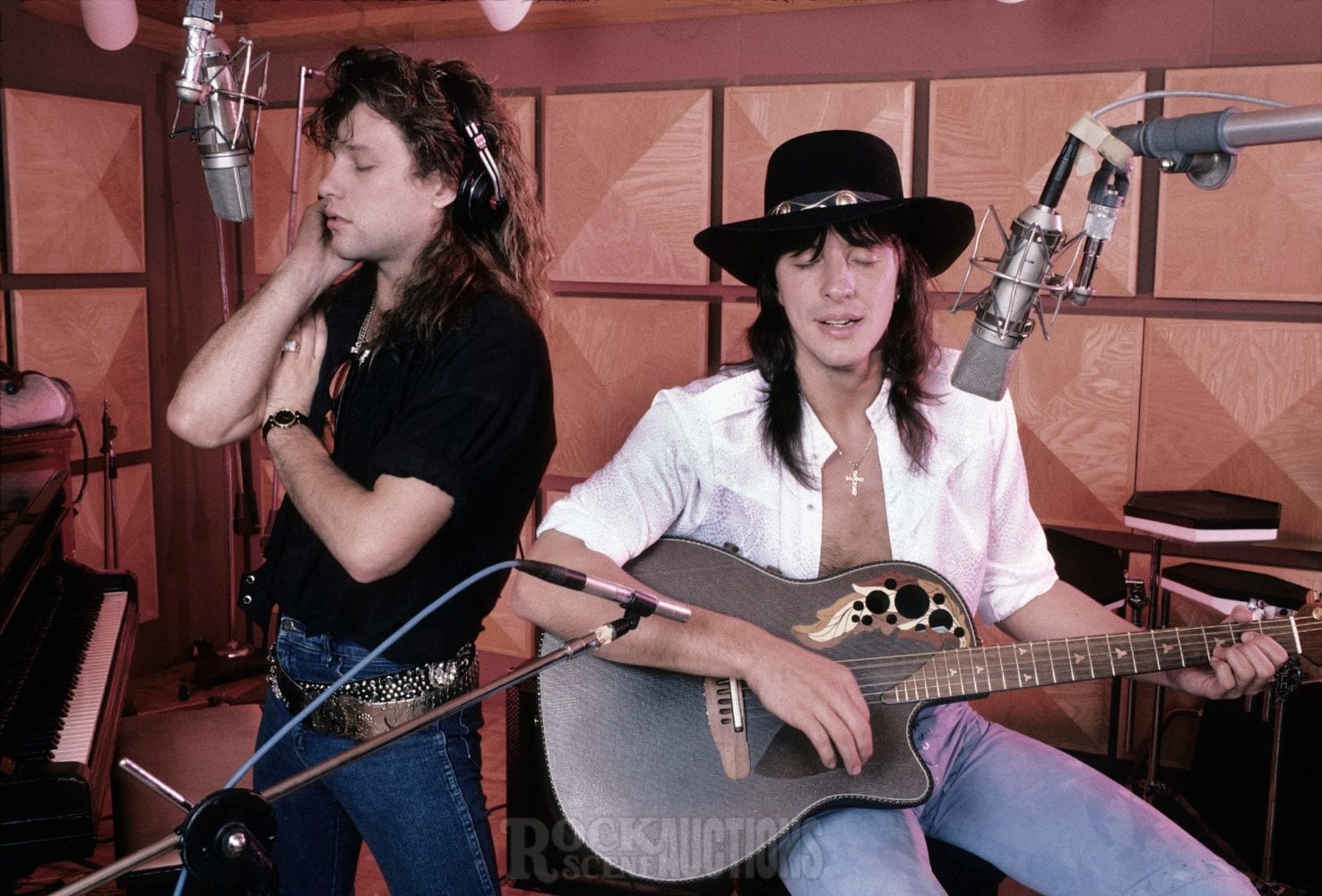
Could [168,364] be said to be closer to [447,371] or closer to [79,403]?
[79,403]

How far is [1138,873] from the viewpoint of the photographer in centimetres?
167

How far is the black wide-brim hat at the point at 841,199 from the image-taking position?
2057 millimetres

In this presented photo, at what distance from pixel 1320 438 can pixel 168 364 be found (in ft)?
14.4

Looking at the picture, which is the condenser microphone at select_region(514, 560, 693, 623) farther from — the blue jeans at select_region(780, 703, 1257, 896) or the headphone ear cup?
the headphone ear cup

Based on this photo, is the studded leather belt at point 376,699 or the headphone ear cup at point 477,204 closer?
the studded leather belt at point 376,699

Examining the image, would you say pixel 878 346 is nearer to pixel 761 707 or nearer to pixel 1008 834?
pixel 761 707

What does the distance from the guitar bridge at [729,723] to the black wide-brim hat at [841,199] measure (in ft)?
2.63

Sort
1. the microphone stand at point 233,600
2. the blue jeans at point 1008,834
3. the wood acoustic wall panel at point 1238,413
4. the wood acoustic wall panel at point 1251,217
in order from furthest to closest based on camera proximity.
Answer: the microphone stand at point 233,600 < the wood acoustic wall panel at point 1238,413 < the wood acoustic wall panel at point 1251,217 < the blue jeans at point 1008,834

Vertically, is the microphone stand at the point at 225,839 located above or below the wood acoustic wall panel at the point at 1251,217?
below

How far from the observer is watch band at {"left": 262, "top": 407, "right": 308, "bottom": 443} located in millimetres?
1812

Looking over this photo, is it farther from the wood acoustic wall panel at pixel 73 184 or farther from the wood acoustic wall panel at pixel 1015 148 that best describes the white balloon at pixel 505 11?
the wood acoustic wall panel at pixel 73 184

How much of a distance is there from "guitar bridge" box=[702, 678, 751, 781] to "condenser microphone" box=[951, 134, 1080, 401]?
2.79 feet

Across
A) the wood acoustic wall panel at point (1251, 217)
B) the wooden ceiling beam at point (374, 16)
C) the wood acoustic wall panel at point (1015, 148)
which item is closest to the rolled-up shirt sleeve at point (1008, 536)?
the wood acoustic wall panel at point (1015, 148)

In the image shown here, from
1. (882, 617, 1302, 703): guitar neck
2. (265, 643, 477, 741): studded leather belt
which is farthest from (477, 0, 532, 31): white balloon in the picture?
(882, 617, 1302, 703): guitar neck
